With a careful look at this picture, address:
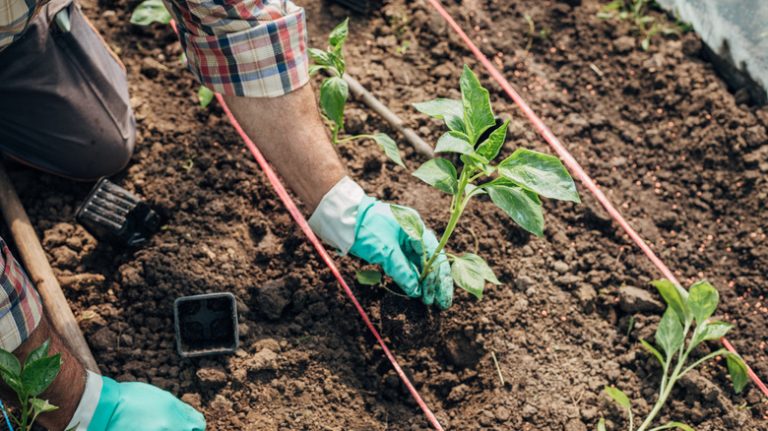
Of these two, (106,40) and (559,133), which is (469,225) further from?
(106,40)

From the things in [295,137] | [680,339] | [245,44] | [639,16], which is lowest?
[680,339]

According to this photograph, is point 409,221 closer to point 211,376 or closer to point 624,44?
point 211,376

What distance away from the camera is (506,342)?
225cm

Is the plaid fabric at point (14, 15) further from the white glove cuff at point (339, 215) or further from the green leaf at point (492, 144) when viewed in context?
the green leaf at point (492, 144)

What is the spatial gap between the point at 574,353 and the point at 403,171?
2.60ft

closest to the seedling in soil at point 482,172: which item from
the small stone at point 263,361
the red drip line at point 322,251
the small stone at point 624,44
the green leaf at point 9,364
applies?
the red drip line at point 322,251

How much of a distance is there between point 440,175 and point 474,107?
196 millimetres

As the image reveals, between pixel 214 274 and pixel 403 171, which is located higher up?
pixel 403 171

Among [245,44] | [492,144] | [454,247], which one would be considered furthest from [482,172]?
[245,44]

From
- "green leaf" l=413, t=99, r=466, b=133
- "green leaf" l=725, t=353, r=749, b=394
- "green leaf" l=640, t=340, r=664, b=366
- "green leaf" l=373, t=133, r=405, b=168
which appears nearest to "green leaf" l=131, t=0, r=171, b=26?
"green leaf" l=373, t=133, r=405, b=168

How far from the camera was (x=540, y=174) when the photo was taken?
179 centimetres

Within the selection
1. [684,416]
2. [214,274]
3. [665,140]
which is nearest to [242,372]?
[214,274]

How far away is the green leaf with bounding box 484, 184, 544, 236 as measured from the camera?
181 centimetres

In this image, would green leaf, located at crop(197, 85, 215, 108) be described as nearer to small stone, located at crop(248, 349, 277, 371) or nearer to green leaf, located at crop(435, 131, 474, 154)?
small stone, located at crop(248, 349, 277, 371)
